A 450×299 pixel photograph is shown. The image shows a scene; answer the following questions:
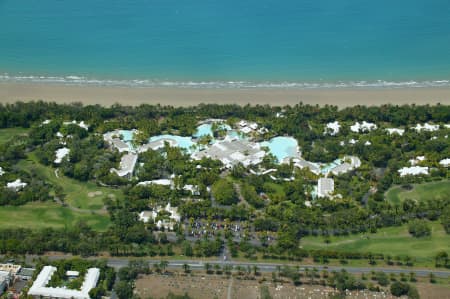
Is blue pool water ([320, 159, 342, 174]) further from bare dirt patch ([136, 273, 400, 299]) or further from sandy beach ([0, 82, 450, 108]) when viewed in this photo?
bare dirt patch ([136, 273, 400, 299])

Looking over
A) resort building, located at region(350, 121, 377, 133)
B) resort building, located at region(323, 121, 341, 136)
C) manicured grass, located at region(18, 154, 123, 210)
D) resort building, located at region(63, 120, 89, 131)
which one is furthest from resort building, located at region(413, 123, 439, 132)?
resort building, located at region(63, 120, 89, 131)

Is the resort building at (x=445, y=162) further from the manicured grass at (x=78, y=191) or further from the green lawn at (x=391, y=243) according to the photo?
the manicured grass at (x=78, y=191)

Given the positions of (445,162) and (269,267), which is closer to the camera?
(269,267)

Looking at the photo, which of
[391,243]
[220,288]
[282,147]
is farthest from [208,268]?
[282,147]

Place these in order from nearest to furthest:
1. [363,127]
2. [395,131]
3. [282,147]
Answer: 1. [282,147]
2. [395,131]
3. [363,127]

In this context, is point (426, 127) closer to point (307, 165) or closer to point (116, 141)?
point (307, 165)

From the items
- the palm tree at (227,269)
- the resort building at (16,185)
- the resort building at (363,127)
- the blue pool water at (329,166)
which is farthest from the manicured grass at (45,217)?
the resort building at (363,127)

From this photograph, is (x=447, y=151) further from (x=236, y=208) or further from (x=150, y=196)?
(x=150, y=196)
